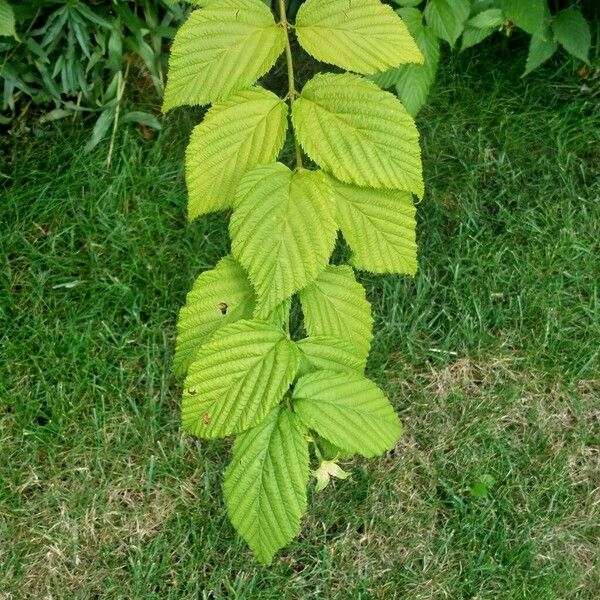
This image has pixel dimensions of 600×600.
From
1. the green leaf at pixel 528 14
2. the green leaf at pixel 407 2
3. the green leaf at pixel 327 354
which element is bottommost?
the green leaf at pixel 327 354

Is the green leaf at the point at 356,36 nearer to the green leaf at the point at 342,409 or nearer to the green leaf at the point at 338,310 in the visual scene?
the green leaf at the point at 338,310

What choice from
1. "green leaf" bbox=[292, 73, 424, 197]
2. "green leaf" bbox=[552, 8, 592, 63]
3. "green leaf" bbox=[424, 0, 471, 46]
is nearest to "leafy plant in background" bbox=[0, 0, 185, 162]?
"green leaf" bbox=[424, 0, 471, 46]

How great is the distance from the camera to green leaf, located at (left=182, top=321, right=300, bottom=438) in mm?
1303

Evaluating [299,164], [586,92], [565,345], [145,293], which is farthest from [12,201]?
[586,92]

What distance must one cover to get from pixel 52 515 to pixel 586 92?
2.21m

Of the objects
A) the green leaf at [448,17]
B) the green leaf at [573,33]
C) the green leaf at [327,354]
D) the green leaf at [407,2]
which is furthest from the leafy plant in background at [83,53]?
the green leaf at [327,354]

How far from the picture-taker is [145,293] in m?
2.63

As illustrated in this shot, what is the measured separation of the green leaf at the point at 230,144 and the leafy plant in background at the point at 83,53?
1.42 meters

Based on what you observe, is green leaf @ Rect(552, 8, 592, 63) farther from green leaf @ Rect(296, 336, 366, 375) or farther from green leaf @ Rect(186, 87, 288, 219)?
green leaf @ Rect(296, 336, 366, 375)

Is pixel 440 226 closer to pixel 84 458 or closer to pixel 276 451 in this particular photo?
pixel 84 458

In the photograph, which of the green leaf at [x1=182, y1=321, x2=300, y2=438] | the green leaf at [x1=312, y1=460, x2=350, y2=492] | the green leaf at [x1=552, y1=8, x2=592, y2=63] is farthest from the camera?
the green leaf at [x1=552, y1=8, x2=592, y2=63]

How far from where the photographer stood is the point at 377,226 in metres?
1.46

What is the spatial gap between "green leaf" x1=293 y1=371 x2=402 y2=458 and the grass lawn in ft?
3.01

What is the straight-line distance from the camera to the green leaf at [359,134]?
1.36m
